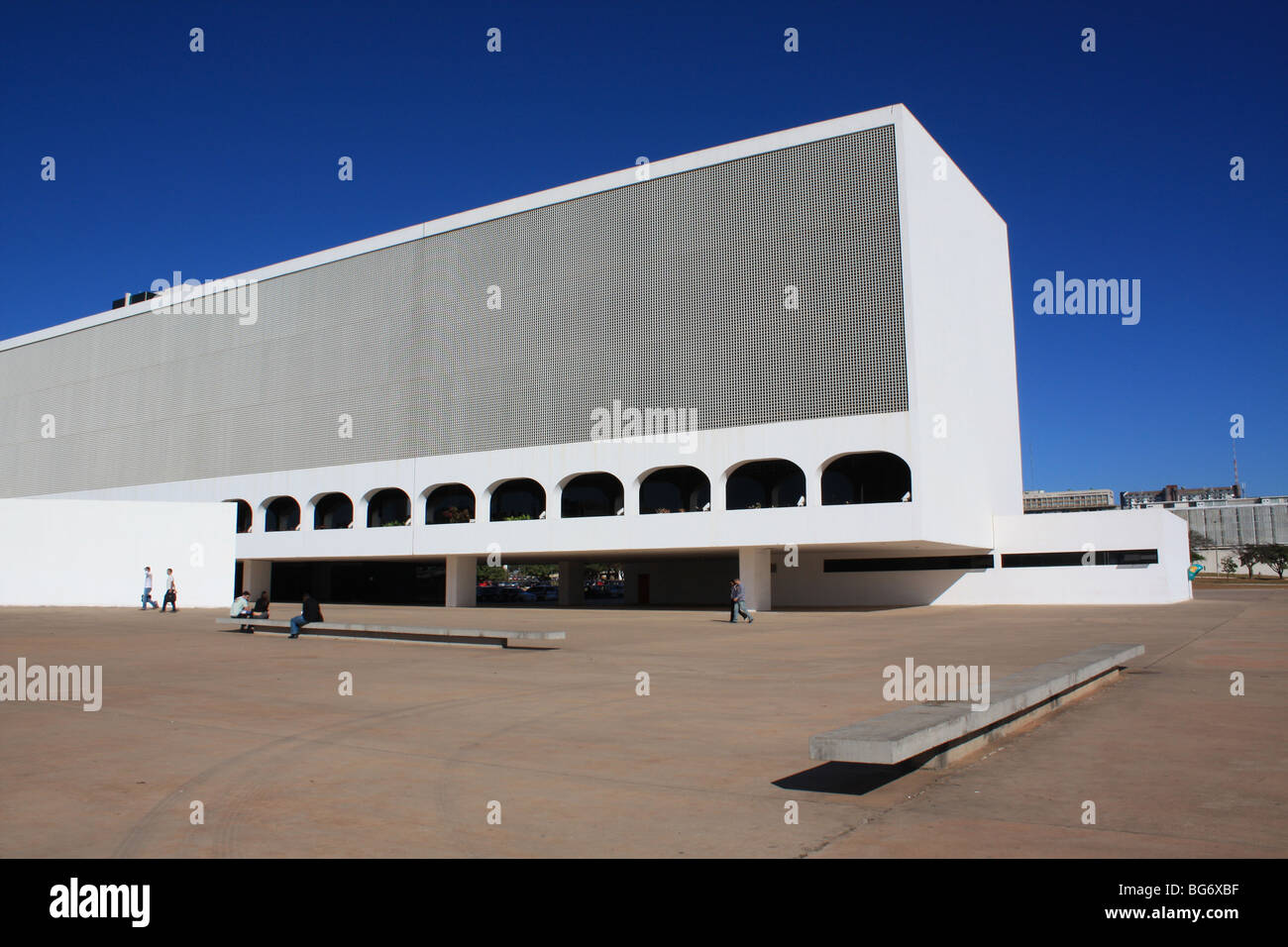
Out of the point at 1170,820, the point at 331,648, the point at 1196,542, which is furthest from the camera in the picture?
the point at 1196,542

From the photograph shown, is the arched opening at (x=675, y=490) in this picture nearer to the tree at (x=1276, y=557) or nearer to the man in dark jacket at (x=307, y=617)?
the man in dark jacket at (x=307, y=617)

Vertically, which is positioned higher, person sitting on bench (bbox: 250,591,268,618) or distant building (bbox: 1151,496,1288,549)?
distant building (bbox: 1151,496,1288,549)

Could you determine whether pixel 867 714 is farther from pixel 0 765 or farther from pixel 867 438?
pixel 867 438

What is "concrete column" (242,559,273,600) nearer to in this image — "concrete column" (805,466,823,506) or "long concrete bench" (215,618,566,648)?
"long concrete bench" (215,618,566,648)

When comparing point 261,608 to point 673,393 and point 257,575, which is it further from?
point 257,575

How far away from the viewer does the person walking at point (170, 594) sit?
3177 cm

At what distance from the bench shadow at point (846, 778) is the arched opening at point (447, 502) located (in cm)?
3894

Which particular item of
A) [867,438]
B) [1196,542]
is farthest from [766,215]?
[1196,542]

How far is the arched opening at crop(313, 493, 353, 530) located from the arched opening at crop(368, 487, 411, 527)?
186 centimetres

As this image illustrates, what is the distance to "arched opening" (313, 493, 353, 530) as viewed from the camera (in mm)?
48938

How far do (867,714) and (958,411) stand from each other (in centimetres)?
3077

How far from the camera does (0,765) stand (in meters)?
6.43

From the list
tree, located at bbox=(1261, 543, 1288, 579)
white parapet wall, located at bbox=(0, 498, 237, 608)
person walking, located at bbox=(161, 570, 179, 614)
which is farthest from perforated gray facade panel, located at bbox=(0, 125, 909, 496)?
tree, located at bbox=(1261, 543, 1288, 579)

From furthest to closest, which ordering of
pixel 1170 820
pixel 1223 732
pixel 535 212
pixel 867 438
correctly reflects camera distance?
1. pixel 535 212
2. pixel 867 438
3. pixel 1223 732
4. pixel 1170 820
